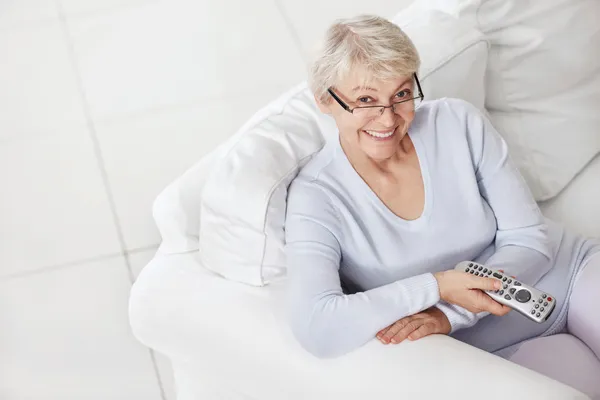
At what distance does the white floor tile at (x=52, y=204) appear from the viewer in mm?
2629

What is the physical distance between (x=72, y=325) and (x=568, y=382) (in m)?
1.36

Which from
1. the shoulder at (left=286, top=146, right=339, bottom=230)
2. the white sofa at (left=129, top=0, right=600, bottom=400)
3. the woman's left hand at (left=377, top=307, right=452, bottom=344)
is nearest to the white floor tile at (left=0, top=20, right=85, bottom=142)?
the white sofa at (left=129, top=0, right=600, bottom=400)

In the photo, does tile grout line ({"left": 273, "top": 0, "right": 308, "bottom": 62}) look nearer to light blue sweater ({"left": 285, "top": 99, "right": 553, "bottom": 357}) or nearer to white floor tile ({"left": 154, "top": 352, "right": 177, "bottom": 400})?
white floor tile ({"left": 154, "top": 352, "right": 177, "bottom": 400})

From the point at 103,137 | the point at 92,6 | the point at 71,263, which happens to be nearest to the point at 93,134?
the point at 103,137

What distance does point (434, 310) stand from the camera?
1.65 meters

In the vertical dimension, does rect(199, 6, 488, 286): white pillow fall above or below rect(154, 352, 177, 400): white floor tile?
above

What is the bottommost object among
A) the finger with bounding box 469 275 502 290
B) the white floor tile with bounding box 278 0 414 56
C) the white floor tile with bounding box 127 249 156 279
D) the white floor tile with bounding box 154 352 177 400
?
the white floor tile with bounding box 154 352 177 400

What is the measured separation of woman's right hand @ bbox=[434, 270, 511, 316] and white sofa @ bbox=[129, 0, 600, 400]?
0.09m

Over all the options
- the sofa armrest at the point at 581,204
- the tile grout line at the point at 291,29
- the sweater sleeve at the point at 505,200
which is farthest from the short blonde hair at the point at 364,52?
the tile grout line at the point at 291,29

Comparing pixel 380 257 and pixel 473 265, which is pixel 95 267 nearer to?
pixel 380 257

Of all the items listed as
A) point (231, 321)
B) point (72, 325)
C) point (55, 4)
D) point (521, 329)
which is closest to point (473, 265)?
point (521, 329)

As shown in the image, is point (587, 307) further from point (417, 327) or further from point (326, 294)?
point (326, 294)

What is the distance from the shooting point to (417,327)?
1.58 meters

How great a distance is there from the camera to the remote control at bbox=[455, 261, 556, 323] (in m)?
1.53
